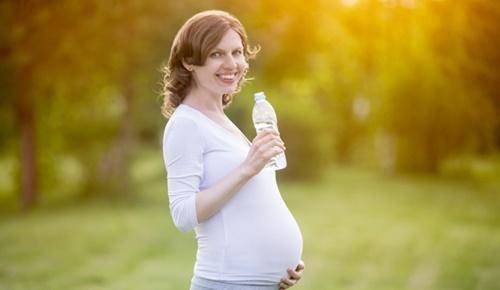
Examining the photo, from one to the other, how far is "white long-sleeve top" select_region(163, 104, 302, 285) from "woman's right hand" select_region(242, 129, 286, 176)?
143 millimetres

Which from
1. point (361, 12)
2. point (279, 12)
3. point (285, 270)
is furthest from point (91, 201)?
point (361, 12)

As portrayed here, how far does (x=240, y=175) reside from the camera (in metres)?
2.63

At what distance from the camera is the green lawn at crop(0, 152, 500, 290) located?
778 centimetres

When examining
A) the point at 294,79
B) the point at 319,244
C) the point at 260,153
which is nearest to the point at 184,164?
the point at 260,153

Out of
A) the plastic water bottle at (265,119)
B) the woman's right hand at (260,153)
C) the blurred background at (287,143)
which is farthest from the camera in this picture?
the blurred background at (287,143)

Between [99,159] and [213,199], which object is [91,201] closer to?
[99,159]

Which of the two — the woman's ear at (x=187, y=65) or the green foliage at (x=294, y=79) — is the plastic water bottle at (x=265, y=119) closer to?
the woman's ear at (x=187, y=65)

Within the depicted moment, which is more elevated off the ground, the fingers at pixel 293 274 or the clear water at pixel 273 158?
the clear water at pixel 273 158

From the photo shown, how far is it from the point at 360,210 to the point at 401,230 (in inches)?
90.3

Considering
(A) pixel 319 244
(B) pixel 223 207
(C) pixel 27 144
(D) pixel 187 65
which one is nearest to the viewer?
(B) pixel 223 207

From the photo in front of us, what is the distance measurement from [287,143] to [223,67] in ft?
50.2

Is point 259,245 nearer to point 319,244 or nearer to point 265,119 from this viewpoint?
point 265,119

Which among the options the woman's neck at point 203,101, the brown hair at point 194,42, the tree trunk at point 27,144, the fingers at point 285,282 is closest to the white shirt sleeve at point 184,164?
the woman's neck at point 203,101

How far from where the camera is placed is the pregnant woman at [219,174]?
267 centimetres
